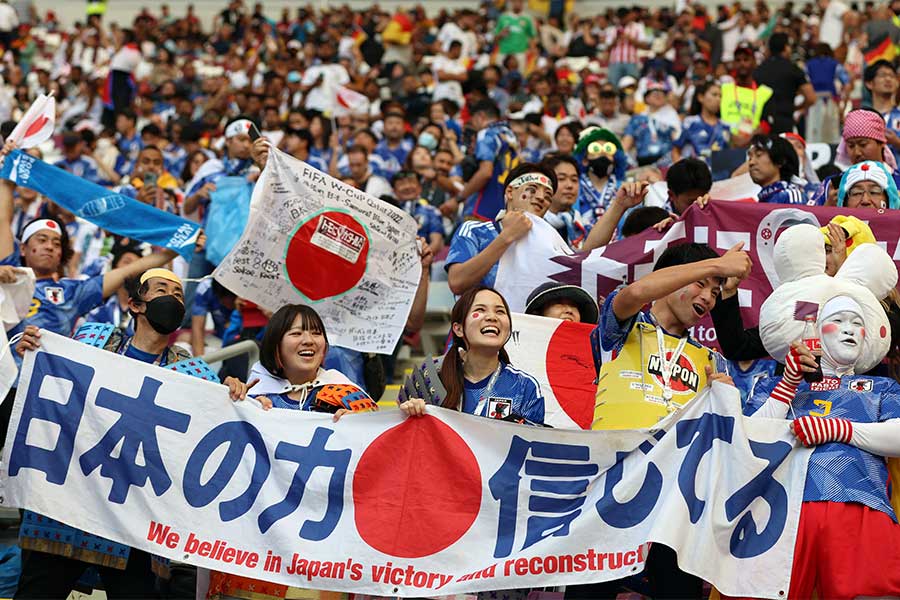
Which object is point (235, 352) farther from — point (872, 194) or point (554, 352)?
Result: point (872, 194)

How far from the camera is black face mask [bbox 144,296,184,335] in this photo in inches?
232

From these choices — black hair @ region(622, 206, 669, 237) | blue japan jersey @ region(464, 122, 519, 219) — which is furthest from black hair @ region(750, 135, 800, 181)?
blue japan jersey @ region(464, 122, 519, 219)

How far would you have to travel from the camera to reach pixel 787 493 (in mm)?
5059

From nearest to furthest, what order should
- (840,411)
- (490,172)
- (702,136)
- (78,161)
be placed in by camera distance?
(840,411) → (490,172) → (702,136) → (78,161)

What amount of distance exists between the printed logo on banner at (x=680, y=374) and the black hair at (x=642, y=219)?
197cm

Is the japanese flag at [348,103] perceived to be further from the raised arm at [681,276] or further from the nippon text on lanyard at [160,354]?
the raised arm at [681,276]

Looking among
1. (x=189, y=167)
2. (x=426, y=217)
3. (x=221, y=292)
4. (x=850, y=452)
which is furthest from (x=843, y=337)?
(x=189, y=167)

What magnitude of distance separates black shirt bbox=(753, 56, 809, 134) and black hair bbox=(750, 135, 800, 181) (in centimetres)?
439

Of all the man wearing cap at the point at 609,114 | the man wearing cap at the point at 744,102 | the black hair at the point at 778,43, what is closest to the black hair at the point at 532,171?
the man wearing cap at the point at 744,102

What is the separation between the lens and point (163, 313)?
19.3 ft

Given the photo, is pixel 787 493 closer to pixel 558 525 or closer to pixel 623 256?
pixel 558 525

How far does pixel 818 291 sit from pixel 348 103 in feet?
36.0

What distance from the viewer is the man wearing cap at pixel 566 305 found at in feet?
21.8

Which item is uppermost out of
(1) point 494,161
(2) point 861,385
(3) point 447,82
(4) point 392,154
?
(3) point 447,82
